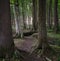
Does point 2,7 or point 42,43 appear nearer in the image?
point 2,7

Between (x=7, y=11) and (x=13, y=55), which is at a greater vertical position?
(x=7, y=11)

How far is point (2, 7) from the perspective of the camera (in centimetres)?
862

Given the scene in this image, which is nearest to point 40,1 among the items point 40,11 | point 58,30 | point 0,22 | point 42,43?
point 40,11

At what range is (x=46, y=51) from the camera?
10578 millimetres

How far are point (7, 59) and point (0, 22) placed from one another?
71.0 inches

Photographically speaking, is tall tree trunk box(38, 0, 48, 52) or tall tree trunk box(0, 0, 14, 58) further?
tall tree trunk box(38, 0, 48, 52)

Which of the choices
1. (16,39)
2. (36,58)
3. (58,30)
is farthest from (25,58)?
(58,30)

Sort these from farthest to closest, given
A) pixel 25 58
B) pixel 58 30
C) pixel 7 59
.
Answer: pixel 58 30 < pixel 25 58 < pixel 7 59

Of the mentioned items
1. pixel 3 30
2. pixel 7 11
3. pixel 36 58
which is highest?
pixel 7 11

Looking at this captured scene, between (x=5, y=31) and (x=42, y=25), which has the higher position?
(x=42, y=25)

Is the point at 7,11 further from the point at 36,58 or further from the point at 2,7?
the point at 36,58

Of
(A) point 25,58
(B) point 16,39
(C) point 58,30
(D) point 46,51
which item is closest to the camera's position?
(A) point 25,58

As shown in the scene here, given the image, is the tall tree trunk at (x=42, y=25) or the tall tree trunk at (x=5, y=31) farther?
the tall tree trunk at (x=42, y=25)

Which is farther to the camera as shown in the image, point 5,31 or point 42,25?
point 42,25
